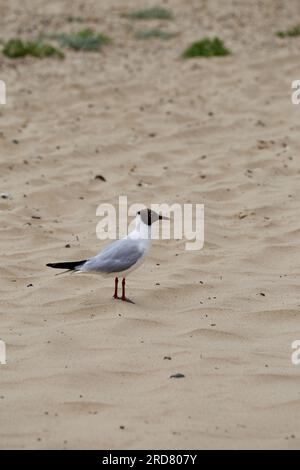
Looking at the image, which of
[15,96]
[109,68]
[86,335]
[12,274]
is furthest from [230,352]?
[109,68]

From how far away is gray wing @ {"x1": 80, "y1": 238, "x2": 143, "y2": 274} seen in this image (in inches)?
214

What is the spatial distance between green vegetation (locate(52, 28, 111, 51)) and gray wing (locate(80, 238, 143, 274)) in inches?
309

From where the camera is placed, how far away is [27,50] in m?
12.3

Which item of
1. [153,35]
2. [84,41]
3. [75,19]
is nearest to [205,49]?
[153,35]

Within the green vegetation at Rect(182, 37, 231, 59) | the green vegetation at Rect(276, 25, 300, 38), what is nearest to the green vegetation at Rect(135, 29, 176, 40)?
the green vegetation at Rect(182, 37, 231, 59)

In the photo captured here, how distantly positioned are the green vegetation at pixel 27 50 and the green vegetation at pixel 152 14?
281cm

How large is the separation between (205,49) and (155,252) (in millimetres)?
6425

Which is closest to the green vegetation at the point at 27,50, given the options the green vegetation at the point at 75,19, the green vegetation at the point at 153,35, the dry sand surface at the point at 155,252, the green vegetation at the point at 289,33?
the dry sand surface at the point at 155,252

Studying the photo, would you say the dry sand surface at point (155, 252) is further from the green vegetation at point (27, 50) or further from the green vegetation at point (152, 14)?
the green vegetation at point (152, 14)

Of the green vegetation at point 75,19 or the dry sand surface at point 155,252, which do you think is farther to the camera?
the green vegetation at point 75,19

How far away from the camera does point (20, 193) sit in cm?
770

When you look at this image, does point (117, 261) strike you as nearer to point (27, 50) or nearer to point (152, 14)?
point (27, 50)

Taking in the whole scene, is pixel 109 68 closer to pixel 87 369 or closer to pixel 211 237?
pixel 211 237

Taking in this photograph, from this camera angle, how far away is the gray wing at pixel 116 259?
214 inches
